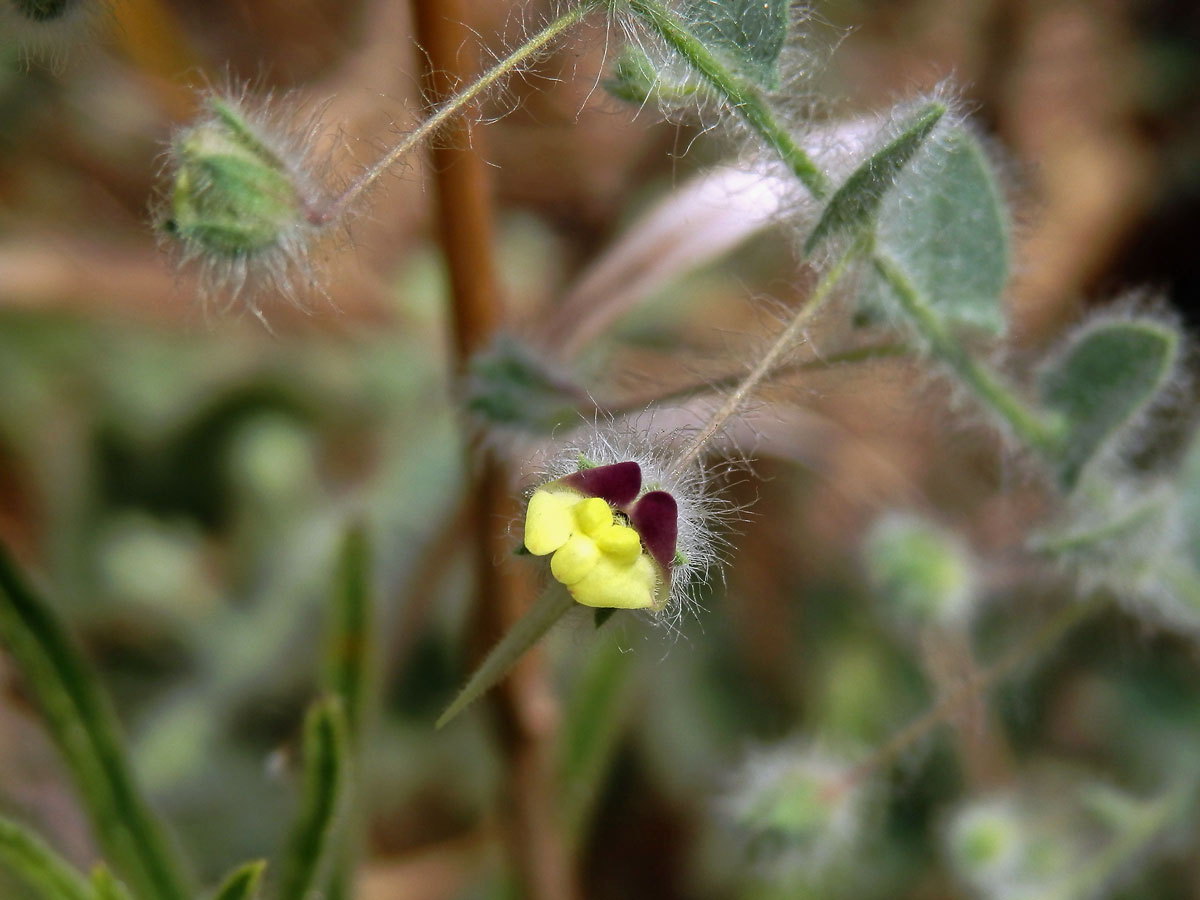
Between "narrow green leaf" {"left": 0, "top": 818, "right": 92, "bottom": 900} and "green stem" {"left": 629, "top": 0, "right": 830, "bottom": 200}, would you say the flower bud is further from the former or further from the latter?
"narrow green leaf" {"left": 0, "top": 818, "right": 92, "bottom": 900}

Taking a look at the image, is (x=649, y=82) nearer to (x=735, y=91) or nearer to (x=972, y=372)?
(x=735, y=91)

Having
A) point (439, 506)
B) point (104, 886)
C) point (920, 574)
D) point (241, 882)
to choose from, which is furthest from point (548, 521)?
point (439, 506)

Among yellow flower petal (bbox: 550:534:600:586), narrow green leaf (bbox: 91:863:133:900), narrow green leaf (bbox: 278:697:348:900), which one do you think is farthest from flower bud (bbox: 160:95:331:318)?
narrow green leaf (bbox: 91:863:133:900)

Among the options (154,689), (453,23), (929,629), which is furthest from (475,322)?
(154,689)

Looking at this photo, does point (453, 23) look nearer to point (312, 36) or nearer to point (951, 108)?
point (951, 108)

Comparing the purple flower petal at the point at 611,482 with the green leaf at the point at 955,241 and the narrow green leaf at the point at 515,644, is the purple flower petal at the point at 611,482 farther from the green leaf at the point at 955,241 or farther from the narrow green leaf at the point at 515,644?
the green leaf at the point at 955,241

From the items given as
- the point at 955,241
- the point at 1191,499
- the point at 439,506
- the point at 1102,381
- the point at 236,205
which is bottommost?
the point at 1191,499

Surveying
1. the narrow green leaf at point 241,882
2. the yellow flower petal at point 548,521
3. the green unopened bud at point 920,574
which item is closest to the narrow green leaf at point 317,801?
the narrow green leaf at point 241,882
